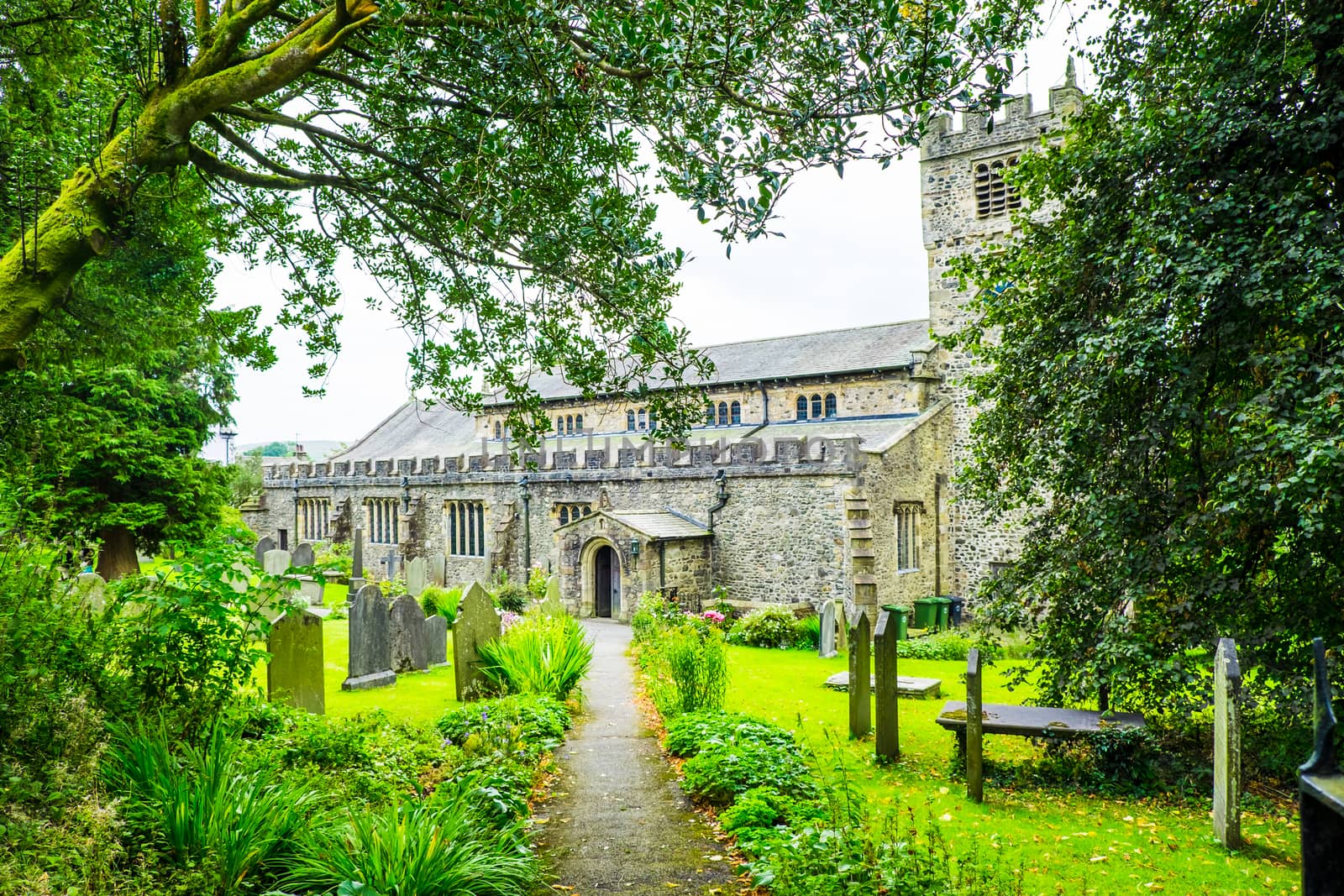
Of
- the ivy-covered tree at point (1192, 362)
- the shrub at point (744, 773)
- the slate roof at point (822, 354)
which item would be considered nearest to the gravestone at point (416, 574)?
the slate roof at point (822, 354)

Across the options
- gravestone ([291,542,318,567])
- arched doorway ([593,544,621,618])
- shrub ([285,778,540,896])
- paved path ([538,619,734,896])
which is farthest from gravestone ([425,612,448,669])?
gravestone ([291,542,318,567])

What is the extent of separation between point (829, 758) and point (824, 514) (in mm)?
13676

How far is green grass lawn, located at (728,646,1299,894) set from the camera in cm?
543

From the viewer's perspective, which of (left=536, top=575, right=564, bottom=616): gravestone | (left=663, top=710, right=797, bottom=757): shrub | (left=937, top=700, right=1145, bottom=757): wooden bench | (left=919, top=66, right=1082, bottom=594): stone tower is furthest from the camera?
(left=919, top=66, right=1082, bottom=594): stone tower

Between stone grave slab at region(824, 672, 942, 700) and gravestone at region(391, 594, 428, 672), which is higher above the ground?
gravestone at region(391, 594, 428, 672)

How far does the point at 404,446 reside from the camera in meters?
38.4

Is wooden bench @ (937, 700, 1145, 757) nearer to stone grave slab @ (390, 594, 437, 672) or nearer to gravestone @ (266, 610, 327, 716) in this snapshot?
gravestone @ (266, 610, 327, 716)

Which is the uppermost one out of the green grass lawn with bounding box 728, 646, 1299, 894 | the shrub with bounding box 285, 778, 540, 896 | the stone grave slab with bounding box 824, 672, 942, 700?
the shrub with bounding box 285, 778, 540, 896

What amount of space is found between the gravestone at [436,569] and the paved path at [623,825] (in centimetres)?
1857

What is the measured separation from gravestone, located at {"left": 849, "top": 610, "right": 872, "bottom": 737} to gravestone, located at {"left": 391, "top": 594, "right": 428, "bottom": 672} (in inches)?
294

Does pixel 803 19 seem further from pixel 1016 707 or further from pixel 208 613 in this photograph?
pixel 1016 707

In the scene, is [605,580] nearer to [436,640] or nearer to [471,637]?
[436,640]

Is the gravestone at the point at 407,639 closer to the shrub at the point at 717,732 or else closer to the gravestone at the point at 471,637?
the gravestone at the point at 471,637

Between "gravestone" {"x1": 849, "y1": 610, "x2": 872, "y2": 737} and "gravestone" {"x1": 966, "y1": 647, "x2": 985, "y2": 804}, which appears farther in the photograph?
"gravestone" {"x1": 849, "y1": 610, "x2": 872, "y2": 737}
